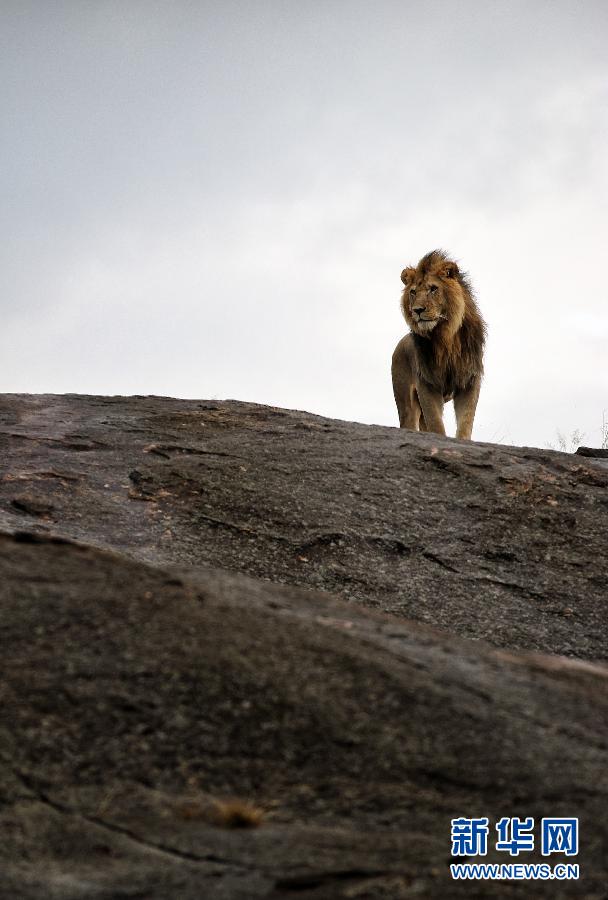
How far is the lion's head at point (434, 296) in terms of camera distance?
12047mm

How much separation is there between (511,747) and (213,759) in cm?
105

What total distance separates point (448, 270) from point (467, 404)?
154 cm

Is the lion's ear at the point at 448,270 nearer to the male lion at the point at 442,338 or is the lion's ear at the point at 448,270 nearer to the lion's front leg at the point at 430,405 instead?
the male lion at the point at 442,338

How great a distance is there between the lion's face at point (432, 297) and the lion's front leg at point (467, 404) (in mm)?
690

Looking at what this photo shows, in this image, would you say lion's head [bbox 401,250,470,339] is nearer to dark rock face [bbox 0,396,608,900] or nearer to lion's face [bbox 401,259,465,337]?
lion's face [bbox 401,259,465,337]

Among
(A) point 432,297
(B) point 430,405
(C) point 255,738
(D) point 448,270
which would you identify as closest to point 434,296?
(A) point 432,297

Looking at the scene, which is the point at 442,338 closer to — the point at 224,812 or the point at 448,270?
the point at 448,270

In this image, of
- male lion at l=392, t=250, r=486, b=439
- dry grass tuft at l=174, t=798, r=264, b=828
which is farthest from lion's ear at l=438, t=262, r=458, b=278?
dry grass tuft at l=174, t=798, r=264, b=828

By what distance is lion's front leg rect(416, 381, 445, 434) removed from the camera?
12.1m

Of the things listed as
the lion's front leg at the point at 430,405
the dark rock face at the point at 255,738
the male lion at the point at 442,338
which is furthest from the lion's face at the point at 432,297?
the dark rock face at the point at 255,738

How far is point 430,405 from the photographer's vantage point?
1223 cm

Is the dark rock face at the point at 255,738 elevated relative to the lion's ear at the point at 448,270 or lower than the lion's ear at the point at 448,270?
lower

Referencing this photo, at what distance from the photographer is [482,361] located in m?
12.2

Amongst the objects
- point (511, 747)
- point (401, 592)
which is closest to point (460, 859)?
point (511, 747)
